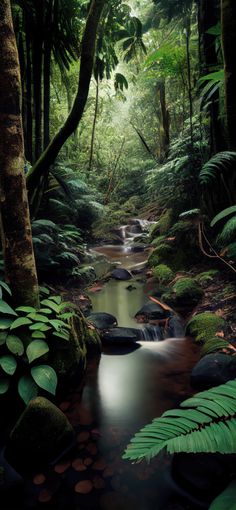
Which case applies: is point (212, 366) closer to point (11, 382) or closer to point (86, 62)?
point (11, 382)

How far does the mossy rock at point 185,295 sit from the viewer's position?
15.4 ft

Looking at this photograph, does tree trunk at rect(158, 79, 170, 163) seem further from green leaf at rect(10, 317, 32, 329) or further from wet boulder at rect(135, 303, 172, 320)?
green leaf at rect(10, 317, 32, 329)

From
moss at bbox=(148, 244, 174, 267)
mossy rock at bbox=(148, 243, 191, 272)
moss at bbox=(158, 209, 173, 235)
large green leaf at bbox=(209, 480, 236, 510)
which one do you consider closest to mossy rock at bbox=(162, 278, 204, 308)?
mossy rock at bbox=(148, 243, 191, 272)

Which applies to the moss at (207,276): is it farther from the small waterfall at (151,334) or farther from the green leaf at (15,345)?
the green leaf at (15,345)

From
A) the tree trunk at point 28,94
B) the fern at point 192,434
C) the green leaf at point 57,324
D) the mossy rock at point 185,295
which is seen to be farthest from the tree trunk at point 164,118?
the fern at point 192,434

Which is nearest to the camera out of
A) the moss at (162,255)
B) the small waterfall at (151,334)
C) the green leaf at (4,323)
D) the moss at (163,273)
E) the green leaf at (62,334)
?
the green leaf at (4,323)

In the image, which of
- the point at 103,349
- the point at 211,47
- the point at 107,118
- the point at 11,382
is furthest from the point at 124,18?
the point at 107,118

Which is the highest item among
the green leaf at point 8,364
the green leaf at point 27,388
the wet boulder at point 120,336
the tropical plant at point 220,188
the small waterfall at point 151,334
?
the tropical plant at point 220,188

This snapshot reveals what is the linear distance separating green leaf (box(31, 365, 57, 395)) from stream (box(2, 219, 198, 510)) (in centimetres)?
50

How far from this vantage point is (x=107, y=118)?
16281mm

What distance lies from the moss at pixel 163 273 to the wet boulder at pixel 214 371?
9.64 ft

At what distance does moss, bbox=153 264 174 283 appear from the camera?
19.4 feet

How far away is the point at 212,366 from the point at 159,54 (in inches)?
203

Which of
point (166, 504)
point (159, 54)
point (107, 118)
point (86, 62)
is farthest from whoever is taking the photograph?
point (107, 118)
